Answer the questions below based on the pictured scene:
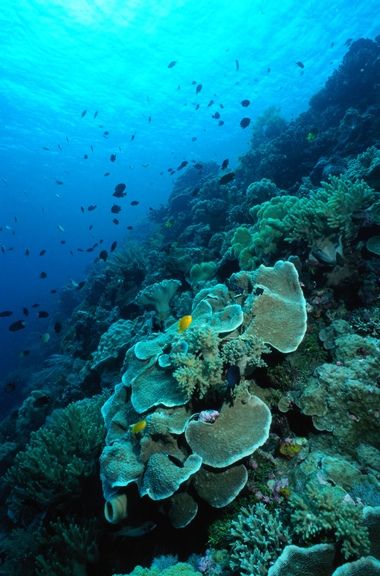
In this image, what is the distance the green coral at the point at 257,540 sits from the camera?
84.1 inches

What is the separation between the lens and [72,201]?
105 metres

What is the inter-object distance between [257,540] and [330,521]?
536 millimetres

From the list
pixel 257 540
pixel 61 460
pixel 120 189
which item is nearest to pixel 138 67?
pixel 120 189

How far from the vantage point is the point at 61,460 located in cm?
448

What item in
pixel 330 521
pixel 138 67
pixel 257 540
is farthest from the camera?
pixel 138 67

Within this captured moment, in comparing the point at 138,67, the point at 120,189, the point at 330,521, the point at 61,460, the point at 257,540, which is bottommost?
the point at 61,460

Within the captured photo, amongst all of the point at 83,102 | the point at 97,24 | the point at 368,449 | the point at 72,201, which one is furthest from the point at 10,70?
the point at 72,201

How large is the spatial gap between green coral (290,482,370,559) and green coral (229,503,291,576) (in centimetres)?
15

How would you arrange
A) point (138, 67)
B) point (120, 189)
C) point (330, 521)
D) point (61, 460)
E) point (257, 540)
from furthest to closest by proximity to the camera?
1. point (138, 67)
2. point (120, 189)
3. point (61, 460)
4. point (257, 540)
5. point (330, 521)

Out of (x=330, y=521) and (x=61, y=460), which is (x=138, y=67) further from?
(x=330, y=521)

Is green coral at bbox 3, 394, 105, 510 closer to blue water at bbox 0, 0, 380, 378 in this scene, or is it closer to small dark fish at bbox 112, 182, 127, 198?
small dark fish at bbox 112, 182, 127, 198

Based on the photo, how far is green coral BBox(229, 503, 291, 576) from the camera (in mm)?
2137

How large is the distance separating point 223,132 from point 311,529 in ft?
218

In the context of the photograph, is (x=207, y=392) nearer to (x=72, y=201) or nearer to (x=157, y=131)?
(x=157, y=131)
